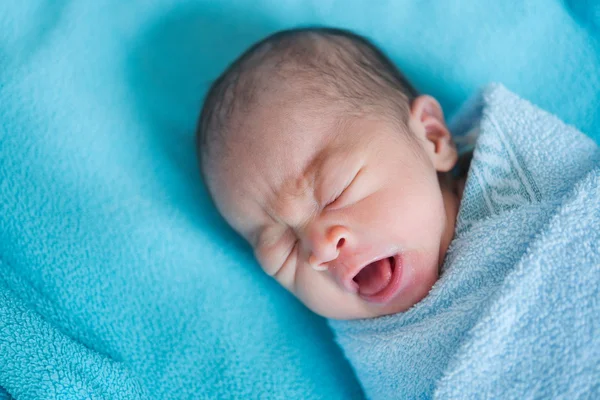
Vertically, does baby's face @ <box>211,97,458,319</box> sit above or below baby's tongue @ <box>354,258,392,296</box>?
above

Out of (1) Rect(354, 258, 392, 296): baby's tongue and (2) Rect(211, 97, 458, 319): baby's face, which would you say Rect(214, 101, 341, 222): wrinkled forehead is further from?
(1) Rect(354, 258, 392, 296): baby's tongue

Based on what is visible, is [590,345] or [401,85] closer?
[590,345]

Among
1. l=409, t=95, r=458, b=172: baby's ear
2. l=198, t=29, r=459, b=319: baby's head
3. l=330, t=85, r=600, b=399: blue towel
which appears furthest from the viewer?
l=409, t=95, r=458, b=172: baby's ear

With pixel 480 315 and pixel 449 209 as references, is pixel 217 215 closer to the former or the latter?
pixel 449 209

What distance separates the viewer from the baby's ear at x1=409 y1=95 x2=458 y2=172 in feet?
3.69

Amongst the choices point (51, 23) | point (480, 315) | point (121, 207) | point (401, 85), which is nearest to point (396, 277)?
point (480, 315)

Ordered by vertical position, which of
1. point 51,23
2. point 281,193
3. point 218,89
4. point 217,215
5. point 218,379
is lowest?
point 218,379

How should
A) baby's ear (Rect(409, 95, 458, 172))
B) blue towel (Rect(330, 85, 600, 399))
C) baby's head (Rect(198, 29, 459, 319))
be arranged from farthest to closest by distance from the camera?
baby's ear (Rect(409, 95, 458, 172)), baby's head (Rect(198, 29, 459, 319)), blue towel (Rect(330, 85, 600, 399))

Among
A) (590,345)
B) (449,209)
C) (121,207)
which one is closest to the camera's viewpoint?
(590,345)

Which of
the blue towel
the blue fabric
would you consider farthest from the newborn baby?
the blue fabric

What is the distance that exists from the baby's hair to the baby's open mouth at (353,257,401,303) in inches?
11.3

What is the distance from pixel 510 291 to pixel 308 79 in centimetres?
54

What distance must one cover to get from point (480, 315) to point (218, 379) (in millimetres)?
601

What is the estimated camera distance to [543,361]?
88 cm
